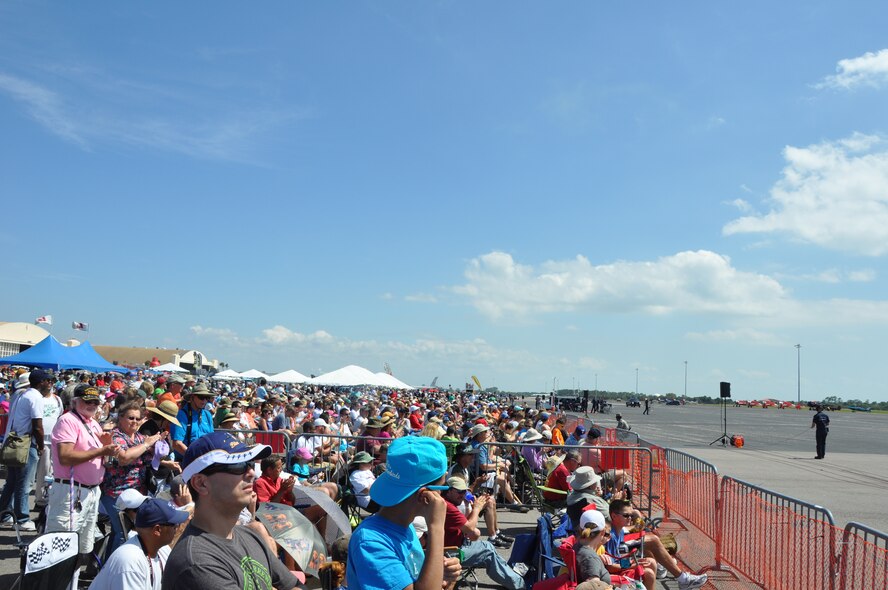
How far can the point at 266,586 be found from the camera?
98.0 inches

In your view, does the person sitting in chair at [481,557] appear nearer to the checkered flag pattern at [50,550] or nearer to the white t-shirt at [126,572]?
the checkered flag pattern at [50,550]

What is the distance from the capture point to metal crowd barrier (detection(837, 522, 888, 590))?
5.33 meters

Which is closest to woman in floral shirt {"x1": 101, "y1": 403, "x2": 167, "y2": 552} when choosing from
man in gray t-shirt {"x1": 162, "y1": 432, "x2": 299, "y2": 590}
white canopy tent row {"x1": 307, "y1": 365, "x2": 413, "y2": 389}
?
man in gray t-shirt {"x1": 162, "y1": 432, "x2": 299, "y2": 590}

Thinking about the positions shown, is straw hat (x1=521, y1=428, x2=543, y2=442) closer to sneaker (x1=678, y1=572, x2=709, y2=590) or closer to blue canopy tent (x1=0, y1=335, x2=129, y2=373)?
sneaker (x1=678, y1=572, x2=709, y2=590)

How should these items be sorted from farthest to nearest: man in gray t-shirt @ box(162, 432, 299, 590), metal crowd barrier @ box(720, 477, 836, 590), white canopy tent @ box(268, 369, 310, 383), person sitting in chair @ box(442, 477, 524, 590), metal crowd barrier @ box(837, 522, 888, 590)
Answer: white canopy tent @ box(268, 369, 310, 383), person sitting in chair @ box(442, 477, 524, 590), metal crowd barrier @ box(720, 477, 836, 590), metal crowd barrier @ box(837, 522, 888, 590), man in gray t-shirt @ box(162, 432, 299, 590)

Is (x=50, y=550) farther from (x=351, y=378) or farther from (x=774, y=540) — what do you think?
(x=351, y=378)

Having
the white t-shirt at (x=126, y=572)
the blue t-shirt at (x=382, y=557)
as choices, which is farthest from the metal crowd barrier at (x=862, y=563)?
the white t-shirt at (x=126, y=572)

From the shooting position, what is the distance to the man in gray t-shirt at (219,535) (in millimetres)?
2213

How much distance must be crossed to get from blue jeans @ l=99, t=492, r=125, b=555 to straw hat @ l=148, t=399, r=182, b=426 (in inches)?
54.5

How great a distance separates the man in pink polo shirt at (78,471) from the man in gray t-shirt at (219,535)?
372 cm

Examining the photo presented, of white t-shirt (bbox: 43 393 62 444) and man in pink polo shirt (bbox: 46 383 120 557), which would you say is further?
white t-shirt (bbox: 43 393 62 444)

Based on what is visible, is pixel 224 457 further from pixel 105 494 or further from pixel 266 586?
pixel 105 494

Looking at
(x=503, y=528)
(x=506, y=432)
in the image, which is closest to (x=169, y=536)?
(x=503, y=528)

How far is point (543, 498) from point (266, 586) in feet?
23.5
